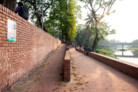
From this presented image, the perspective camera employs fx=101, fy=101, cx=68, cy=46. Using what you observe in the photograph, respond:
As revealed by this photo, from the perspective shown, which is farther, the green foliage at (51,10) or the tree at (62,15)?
the tree at (62,15)

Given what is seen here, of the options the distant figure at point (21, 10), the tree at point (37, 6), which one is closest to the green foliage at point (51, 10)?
the tree at point (37, 6)

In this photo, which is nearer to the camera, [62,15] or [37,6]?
[37,6]

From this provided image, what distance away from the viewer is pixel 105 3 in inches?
808

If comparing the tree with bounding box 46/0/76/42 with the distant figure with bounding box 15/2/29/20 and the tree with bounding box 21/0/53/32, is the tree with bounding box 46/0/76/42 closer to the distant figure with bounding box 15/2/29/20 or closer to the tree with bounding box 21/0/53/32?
the tree with bounding box 21/0/53/32

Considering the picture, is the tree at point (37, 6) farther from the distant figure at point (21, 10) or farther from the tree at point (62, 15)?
the distant figure at point (21, 10)

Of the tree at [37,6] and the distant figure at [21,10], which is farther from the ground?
Result: the tree at [37,6]

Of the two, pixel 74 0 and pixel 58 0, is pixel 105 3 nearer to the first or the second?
pixel 58 0

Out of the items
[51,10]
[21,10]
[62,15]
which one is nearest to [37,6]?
[51,10]

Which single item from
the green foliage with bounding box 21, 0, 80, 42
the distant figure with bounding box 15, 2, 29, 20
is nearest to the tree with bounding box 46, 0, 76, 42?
the green foliage with bounding box 21, 0, 80, 42

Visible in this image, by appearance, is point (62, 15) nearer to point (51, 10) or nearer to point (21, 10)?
point (51, 10)

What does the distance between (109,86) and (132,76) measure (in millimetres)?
2126

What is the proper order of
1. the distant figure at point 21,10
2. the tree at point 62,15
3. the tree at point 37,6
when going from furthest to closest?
1. the tree at point 62,15
2. the tree at point 37,6
3. the distant figure at point 21,10

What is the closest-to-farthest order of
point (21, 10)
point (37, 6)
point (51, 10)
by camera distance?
point (21, 10), point (37, 6), point (51, 10)

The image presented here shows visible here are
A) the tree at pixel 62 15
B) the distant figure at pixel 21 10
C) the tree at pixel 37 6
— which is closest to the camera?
the distant figure at pixel 21 10
